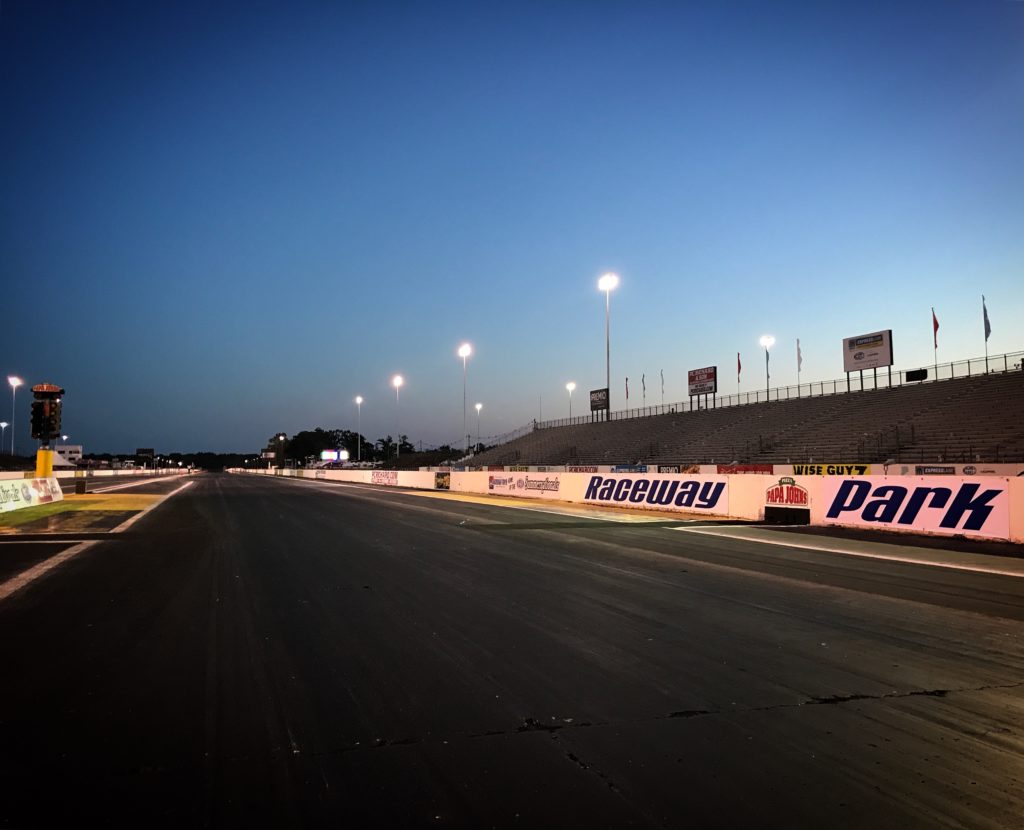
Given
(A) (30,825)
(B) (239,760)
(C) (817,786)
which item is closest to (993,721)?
(C) (817,786)

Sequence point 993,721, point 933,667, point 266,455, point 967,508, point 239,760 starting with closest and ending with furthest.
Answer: point 239,760 → point 993,721 → point 933,667 → point 967,508 → point 266,455

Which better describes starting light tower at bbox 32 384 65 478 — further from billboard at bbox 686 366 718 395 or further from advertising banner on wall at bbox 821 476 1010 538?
billboard at bbox 686 366 718 395

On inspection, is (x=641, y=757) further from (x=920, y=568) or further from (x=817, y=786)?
(x=920, y=568)

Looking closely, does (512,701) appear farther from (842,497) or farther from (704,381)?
(704,381)

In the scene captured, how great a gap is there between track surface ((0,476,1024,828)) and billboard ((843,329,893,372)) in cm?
3945

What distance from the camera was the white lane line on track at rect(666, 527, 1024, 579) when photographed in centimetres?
1026

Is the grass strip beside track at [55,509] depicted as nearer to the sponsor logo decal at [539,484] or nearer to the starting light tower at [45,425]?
the starting light tower at [45,425]

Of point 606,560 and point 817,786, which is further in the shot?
point 606,560

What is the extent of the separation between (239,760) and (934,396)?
41525mm

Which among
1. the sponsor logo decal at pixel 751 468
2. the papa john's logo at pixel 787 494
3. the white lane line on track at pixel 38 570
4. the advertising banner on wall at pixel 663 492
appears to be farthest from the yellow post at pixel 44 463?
the sponsor logo decal at pixel 751 468

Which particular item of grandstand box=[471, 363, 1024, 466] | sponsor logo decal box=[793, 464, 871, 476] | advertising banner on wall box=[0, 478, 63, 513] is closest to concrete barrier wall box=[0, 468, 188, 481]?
advertising banner on wall box=[0, 478, 63, 513]

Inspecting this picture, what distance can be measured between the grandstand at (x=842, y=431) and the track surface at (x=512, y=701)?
2502 centimetres

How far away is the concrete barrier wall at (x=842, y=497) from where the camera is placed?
1370 cm

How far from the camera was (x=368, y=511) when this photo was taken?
72.5ft
